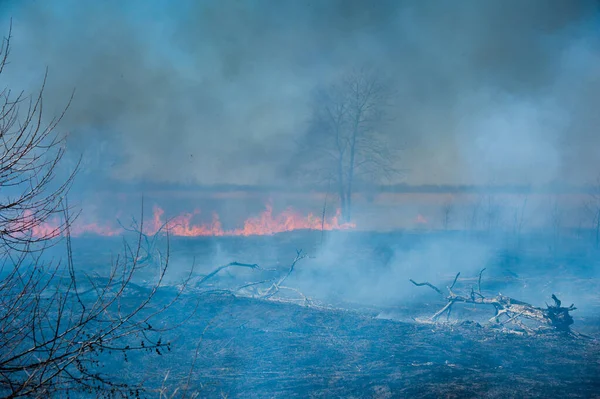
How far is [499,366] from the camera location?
288 inches

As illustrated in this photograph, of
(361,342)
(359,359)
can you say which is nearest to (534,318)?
(361,342)

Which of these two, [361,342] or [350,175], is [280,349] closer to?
[361,342]

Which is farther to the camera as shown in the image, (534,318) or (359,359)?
(534,318)

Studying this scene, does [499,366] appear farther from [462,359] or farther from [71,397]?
[71,397]

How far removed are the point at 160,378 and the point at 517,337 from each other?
701cm

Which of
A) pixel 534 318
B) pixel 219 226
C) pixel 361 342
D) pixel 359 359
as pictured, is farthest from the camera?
pixel 219 226

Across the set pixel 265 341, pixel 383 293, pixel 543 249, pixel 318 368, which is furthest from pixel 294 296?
pixel 543 249

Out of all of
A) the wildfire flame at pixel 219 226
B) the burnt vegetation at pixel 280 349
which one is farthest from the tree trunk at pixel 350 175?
the burnt vegetation at pixel 280 349

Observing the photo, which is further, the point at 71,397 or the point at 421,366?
the point at 421,366

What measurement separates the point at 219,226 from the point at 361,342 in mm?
18445

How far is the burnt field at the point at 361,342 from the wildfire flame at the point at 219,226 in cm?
754

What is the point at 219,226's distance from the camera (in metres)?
25.8

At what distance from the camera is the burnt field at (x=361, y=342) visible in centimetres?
654

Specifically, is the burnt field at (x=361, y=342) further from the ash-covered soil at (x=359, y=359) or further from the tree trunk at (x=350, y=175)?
the tree trunk at (x=350, y=175)
